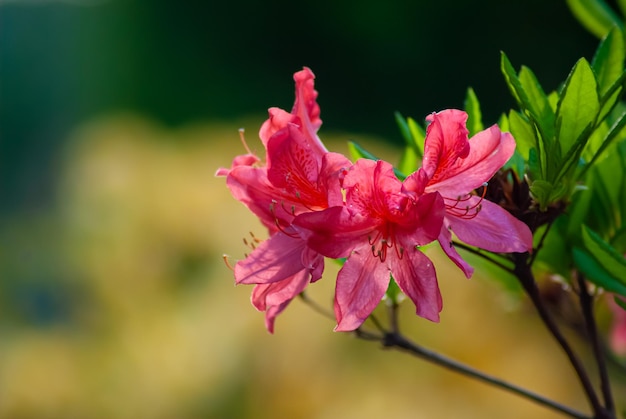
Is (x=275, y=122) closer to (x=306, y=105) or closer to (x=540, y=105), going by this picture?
(x=306, y=105)

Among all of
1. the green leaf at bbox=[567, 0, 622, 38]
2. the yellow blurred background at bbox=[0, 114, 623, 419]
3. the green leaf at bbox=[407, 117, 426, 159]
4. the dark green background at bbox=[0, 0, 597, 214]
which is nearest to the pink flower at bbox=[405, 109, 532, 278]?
the green leaf at bbox=[407, 117, 426, 159]

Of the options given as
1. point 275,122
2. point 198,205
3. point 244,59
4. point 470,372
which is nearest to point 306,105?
point 275,122

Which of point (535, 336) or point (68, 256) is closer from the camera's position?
point (535, 336)

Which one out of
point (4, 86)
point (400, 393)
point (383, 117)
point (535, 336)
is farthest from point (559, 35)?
point (4, 86)

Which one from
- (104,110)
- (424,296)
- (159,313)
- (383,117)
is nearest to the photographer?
(424,296)

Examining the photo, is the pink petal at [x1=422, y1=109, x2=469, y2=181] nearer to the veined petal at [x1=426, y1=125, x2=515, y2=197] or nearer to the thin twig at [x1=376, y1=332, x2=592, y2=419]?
the veined petal at [x1=426, y1=125, x2=515, y2=197]

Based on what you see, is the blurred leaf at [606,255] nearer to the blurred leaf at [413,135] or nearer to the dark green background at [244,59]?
the blurred leaf at [413,135]

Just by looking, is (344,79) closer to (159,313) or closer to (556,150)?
(159,313)
